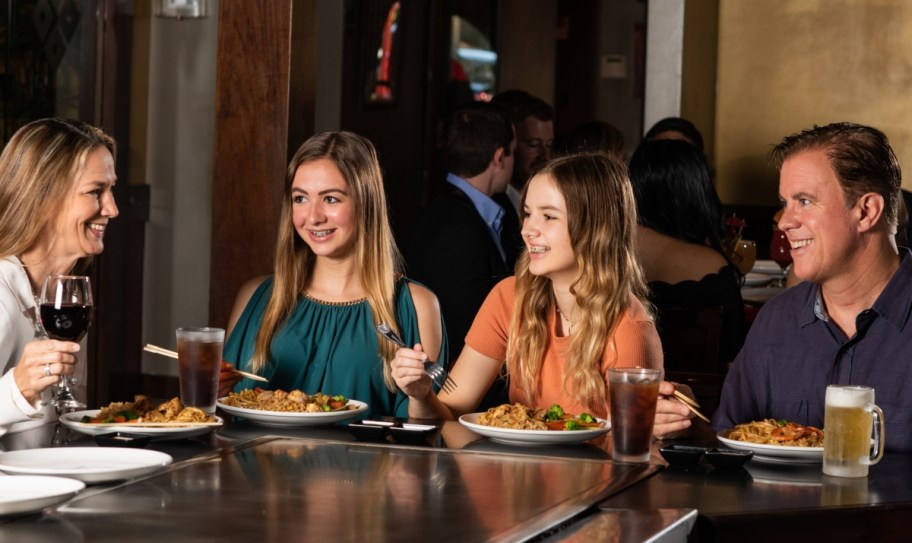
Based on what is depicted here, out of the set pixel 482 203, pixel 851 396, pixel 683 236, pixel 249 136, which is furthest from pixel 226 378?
pixel 482 203

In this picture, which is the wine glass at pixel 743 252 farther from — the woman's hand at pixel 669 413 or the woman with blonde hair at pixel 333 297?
the woman's hand at pixel 669 413

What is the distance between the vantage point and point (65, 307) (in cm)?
207

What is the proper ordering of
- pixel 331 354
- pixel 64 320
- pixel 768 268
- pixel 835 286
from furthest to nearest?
pixel 768 268 < pixel 331 354 < pixel 835 286 < pixel 64 320

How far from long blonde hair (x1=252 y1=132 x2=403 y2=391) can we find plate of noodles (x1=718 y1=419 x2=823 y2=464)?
3.51ft

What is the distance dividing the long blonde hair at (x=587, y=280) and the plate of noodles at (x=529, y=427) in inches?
15.1

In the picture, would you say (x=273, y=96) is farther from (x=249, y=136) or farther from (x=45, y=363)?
(x=45, y=363)

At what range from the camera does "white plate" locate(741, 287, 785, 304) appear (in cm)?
471

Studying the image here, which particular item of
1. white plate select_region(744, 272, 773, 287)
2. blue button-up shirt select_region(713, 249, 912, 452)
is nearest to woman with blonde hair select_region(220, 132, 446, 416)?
blue button-up shirt select_region(713, 249, 912, 452)

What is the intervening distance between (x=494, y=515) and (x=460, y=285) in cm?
272

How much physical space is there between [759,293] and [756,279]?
0.63 metres

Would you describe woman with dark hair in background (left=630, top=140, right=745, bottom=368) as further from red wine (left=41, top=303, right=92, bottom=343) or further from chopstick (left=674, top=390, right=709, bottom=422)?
red wine (left=41, top=303, right=92, bottom=343)

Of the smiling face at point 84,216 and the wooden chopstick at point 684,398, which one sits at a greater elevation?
the smiling face at point 84,216

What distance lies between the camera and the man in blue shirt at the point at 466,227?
13.8 ft

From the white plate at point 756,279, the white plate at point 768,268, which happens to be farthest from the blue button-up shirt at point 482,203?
the white plate at point 768,268
